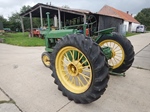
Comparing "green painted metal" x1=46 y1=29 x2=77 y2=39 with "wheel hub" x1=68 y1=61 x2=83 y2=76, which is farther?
"green painted metal" x1=46 y1=29 x2=77 y2=39

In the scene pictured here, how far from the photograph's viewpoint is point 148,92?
2225mm

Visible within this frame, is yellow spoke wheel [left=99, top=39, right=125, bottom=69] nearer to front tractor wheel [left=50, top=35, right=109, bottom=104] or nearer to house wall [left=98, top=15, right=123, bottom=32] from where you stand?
front tractor wheel [left=50, top=35, right=109, bottom=104]

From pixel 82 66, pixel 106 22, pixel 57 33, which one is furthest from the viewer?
pixel 106 22

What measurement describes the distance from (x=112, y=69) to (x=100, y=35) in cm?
87

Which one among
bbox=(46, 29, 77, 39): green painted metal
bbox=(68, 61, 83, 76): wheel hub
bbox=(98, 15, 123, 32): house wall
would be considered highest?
bbox=(98, 15, 123, 32): house wall

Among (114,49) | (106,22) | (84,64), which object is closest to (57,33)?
(84,64)

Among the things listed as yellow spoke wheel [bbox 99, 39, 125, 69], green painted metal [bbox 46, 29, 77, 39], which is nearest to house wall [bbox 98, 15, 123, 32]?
yellow spoke wheel [bbox 99, 39, 125, 69]

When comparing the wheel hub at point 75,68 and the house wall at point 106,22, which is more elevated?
the house wall at point 106,22

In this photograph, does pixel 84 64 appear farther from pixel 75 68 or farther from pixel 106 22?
pixel 106 22

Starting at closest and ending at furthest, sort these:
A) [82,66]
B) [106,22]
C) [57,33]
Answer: [82,66]
[57,33]
[106,22]

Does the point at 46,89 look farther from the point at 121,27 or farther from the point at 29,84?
the point at 121,27

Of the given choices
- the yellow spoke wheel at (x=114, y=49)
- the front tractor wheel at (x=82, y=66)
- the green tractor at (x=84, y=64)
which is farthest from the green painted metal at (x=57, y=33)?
the yellow spoke wheel at (x=114, y=49)

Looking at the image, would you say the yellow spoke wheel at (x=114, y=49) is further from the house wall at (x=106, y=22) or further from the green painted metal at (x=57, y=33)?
the house wall at (x=106, y=22)

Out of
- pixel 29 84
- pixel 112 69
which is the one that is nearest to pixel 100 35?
pixel 112 69
